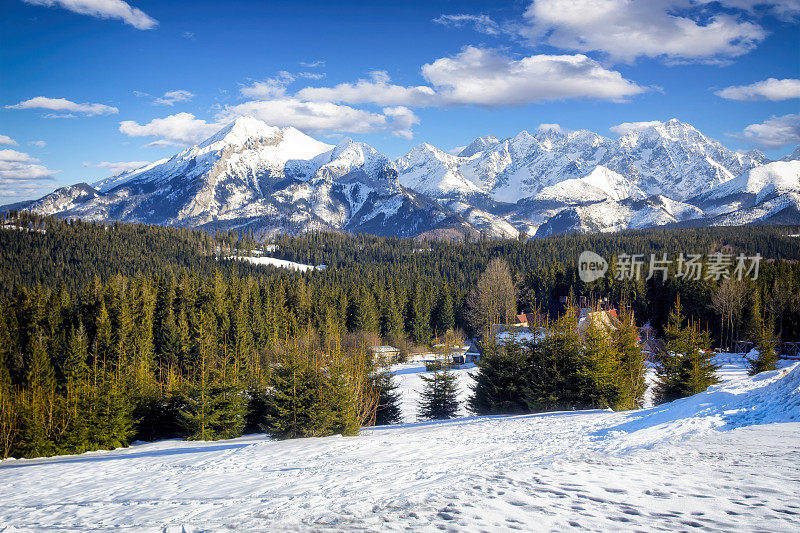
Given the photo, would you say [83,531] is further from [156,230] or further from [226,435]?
[156,230]

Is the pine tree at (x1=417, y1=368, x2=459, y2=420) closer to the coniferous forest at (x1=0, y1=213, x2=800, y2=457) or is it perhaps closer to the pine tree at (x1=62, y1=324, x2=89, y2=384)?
the coniferous forest at (x1=0, y1=213, x2=800, y2=457)

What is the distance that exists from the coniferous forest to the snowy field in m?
3.62

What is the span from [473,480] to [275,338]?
5573cm

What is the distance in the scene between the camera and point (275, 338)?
6188cm

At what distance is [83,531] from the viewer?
824 cm

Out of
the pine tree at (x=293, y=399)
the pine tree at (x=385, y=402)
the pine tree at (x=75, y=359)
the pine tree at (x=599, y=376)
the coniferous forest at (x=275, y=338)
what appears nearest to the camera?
the pine tree at (x=293, y=399)

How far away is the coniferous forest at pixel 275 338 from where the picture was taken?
2117 cm

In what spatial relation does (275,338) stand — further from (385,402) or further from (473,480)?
(473,480)

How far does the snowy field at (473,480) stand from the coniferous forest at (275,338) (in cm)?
362

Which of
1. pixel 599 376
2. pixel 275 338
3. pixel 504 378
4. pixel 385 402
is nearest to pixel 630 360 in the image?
pixel 599 376

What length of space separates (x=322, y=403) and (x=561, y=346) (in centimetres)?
1361


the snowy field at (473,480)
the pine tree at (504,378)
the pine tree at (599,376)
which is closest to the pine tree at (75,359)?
the snowy field at (473,480)

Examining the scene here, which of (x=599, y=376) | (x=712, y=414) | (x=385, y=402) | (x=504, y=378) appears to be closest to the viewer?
(x=712, y=414)

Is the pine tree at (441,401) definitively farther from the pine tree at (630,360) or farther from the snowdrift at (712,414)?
the snowdrift at (712,414)
